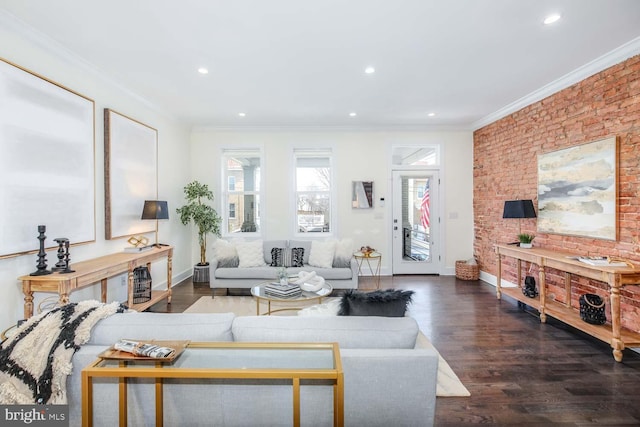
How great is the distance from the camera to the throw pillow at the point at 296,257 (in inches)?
186

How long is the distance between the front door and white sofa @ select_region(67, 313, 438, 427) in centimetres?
448

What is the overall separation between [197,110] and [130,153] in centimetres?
131

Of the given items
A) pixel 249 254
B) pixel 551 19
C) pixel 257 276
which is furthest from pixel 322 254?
pixel 551 19

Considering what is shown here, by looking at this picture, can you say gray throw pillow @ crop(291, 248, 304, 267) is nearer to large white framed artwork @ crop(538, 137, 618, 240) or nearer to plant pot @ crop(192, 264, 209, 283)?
plant pot @ crop(192, 264, 209, 283)

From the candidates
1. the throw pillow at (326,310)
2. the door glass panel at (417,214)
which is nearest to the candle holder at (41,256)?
the throw pillow at (326,310)

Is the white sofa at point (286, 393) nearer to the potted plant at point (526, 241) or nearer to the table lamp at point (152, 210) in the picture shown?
the table lamp at point (152, 210)

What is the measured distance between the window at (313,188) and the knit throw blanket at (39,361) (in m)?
4.52

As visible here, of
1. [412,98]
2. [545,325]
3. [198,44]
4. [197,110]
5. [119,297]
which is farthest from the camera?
[197,110]

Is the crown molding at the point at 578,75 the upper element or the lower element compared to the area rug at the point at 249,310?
upper

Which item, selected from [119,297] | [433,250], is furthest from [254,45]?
[433,250]

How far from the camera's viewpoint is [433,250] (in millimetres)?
5852

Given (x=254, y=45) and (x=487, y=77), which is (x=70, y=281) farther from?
(x=487, y=77)

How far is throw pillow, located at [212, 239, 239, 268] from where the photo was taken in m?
4.57

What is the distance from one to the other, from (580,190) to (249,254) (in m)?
4.37
